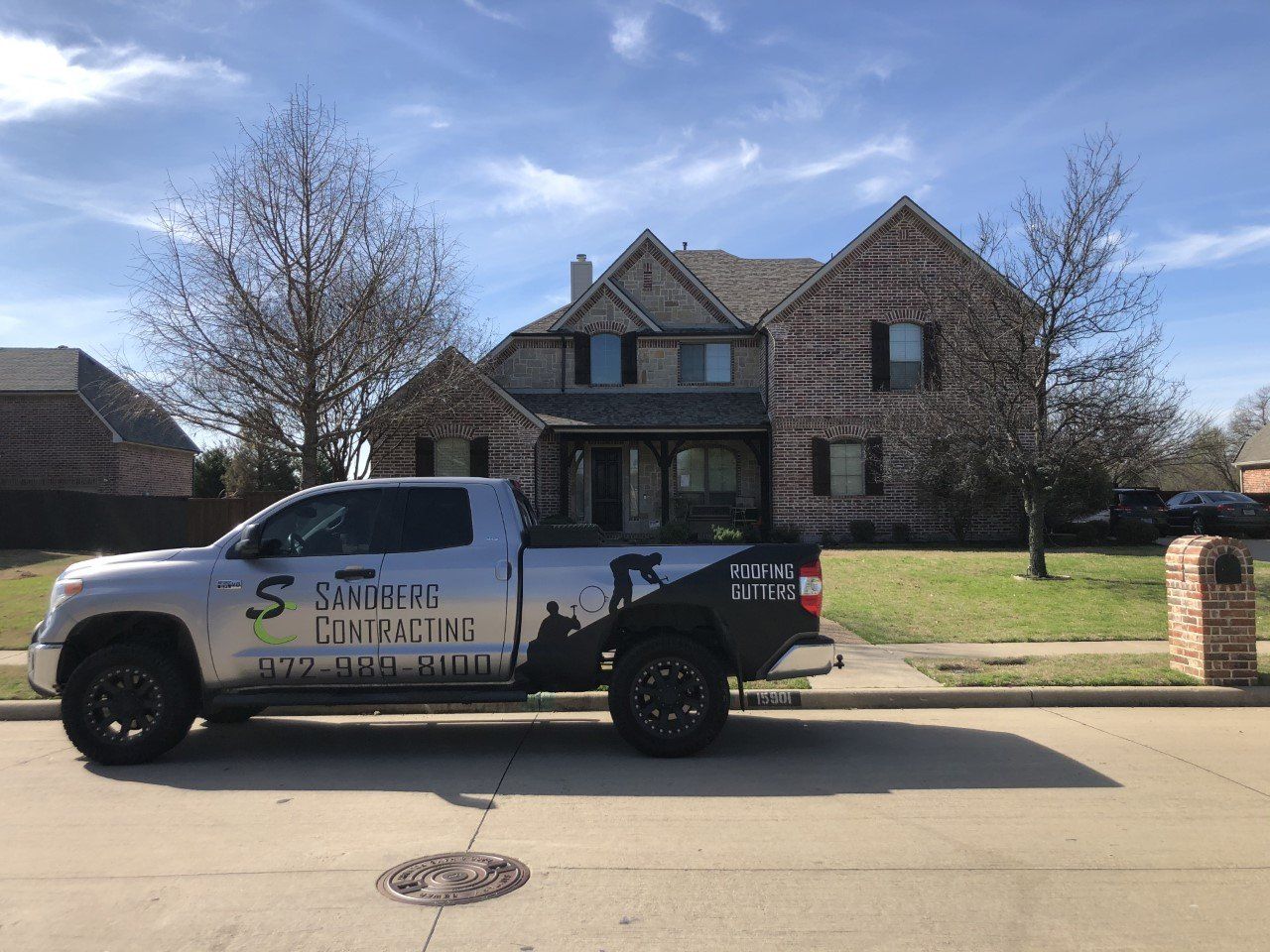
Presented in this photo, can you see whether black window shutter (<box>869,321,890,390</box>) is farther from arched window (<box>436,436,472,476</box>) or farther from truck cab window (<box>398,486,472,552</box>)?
truck cab window (<box>398,486,472,552</box>)

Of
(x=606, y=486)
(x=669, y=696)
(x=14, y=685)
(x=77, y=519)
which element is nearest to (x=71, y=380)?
(x=77, y=519)

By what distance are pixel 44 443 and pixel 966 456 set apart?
27883 millimetres

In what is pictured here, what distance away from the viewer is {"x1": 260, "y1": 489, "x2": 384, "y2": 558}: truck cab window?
672 centimetres

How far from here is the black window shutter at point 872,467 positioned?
23.2 m

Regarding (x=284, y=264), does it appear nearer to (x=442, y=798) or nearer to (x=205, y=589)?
(x=205, y=589)

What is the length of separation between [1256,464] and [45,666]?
173 ft

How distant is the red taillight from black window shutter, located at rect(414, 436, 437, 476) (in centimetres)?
1814

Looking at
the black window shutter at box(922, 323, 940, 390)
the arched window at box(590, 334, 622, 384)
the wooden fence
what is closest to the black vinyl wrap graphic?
the black window shutter at box(922, 323, 940, 390)


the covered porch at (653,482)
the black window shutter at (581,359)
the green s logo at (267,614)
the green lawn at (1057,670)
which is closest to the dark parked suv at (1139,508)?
the covered porch at (653,482)

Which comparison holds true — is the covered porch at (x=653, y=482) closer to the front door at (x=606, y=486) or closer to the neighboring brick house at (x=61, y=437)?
the front door at (x=606, y=486)

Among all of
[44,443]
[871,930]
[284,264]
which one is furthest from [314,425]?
[44,443]

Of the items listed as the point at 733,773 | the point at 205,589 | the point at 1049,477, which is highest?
the point at 1049,477

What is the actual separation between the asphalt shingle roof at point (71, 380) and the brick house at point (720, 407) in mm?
12438

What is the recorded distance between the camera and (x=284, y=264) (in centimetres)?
1530
